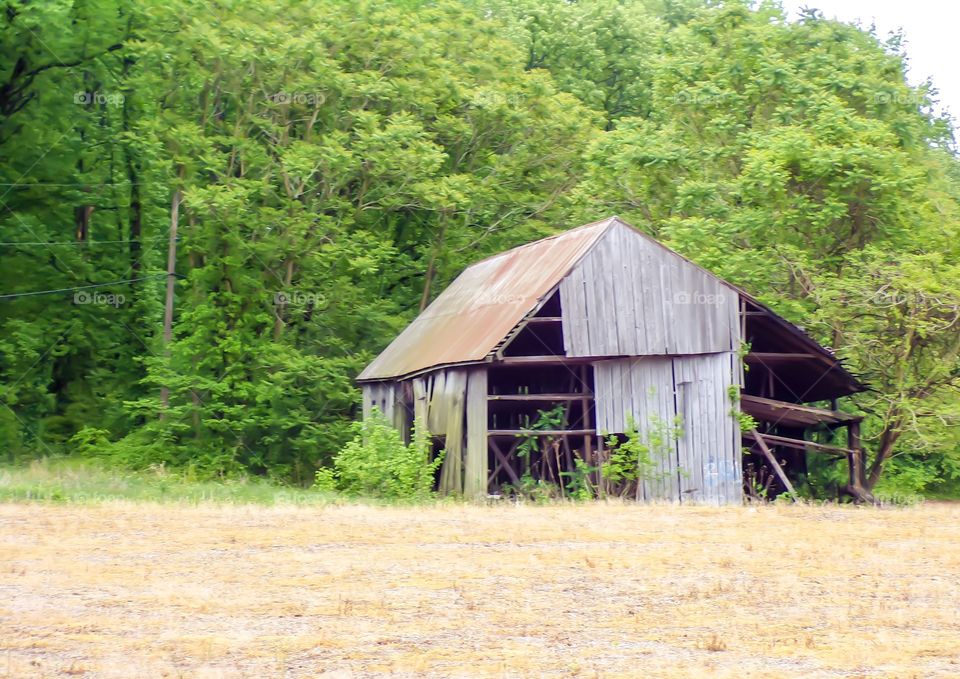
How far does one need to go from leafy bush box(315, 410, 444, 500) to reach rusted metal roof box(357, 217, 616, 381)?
1.65 meters

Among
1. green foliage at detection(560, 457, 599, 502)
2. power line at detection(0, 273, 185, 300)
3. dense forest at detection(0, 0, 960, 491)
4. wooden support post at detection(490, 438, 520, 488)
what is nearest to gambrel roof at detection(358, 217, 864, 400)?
wooden support post at detection(490, 438, 520, 488)

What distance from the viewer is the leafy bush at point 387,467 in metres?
23.8

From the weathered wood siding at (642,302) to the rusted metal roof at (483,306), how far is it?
1.42ft

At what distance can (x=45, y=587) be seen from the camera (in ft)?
41.7

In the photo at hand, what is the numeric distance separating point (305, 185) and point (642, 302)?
13.0 metres

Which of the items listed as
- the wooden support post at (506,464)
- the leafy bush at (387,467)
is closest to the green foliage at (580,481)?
the wooden support post at (506,464)

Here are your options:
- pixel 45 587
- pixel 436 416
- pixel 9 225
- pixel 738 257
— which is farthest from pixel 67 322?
pixel 45 587

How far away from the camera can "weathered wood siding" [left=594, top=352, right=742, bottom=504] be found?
23.8 m

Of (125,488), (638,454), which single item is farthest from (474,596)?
(125,488)

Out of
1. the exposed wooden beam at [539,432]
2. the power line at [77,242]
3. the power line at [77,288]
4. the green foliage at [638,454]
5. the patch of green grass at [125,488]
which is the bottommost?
the patch of green grass at [125,488]

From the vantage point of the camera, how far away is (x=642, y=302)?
78.8 feet

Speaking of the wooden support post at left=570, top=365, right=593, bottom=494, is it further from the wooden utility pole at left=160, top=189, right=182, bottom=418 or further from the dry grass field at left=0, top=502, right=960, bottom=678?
the wooden utility pole at left=160, top=189, right=182, bottom=418

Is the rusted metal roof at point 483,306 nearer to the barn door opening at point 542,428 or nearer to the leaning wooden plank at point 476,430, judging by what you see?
the leaning wooden plank at point 476,430

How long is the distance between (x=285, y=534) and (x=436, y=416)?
854 cm
